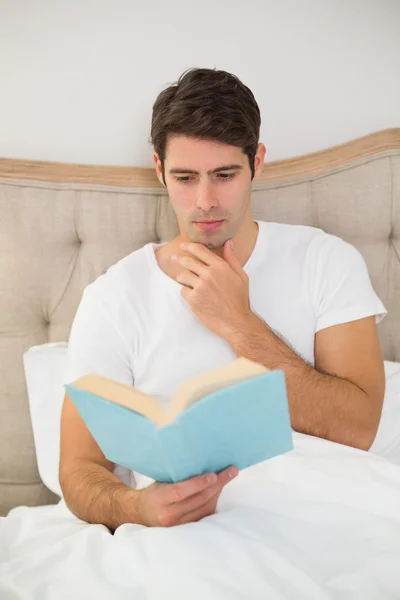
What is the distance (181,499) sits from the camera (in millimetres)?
815

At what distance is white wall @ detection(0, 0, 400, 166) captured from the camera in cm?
157

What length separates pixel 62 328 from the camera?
56.8 inches

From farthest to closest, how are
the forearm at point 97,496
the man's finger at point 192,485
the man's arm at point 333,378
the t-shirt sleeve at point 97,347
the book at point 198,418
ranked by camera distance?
the t-shirt sleeve at point 97,347 < the man's arm at point 333,378 < the forearm at point 97,496 < the man's finger at point 192,485 < the book at point 198,418

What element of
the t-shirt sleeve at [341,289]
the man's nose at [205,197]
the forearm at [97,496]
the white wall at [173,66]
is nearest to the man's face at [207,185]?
the man's nose at [205,197]

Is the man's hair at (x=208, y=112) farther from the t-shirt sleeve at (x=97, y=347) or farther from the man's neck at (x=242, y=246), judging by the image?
the t-shirt sleeve at (x=97, y=347)

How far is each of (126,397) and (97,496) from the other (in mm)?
377

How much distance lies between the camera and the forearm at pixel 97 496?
0.95 metres

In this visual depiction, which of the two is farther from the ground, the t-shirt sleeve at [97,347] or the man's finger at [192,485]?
the t-shirt sleeve at [97,347]

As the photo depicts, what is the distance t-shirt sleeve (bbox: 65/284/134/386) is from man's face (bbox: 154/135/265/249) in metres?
0.26

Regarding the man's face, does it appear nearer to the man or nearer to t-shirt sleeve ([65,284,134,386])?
the man

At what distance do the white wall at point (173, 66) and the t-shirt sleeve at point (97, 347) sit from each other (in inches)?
21.7

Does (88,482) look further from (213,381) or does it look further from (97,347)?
(213,381)

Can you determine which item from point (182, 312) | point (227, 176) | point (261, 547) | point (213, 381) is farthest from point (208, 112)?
point (261, 547)

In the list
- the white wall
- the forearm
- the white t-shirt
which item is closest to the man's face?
the white t-shirt
